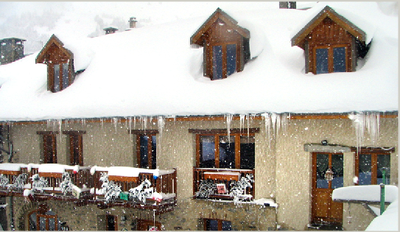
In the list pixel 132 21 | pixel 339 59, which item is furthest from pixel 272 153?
pixel 132 21

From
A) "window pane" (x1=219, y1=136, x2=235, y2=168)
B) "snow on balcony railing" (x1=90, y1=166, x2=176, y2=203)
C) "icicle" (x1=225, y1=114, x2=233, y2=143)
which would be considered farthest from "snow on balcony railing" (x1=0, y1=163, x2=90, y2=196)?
"icicle" (x1=225, y1=114, x2=233, y2=143)

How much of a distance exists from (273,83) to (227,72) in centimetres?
170

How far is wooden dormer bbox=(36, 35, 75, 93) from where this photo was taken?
40.7ft

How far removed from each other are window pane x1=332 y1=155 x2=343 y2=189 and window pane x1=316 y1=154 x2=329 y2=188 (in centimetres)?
20

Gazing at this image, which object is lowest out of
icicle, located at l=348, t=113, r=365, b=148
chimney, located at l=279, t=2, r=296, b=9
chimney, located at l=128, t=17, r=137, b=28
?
icicle, located at l=348, t=113, r=365, b=148

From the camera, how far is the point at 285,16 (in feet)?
39.7

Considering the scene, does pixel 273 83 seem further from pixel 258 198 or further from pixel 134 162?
pixel 134 162

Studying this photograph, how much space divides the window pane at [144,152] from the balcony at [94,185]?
118 centimetres

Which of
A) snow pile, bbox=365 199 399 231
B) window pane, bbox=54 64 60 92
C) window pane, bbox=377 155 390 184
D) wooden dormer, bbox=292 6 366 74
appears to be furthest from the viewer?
window pane, bbox=54 64 60 92

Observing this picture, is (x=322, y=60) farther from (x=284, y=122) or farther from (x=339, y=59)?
(x=284, y=122)

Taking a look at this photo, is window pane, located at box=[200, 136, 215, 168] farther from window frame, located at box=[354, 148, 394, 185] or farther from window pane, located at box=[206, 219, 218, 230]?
window frame, located at box=[354, 148, 394, 185]

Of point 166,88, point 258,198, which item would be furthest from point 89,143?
point 258,198

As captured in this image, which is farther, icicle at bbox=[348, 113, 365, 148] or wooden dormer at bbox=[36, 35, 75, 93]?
wooden dormer at bbox=[36, 35, 75, 93]

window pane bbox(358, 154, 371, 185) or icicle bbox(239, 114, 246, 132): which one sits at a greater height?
icicle bbox(239, 114, 246, 132)
